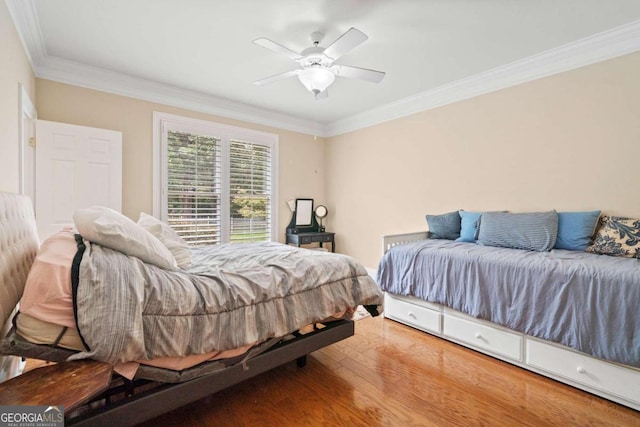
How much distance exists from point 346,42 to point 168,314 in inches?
80.4

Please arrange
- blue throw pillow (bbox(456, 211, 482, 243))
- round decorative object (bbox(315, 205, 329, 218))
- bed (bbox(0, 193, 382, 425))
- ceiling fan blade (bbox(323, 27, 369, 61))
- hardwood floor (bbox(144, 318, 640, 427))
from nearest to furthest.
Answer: bed (bbox(0, 193, 382, 425)) → hardwood floor (bbox(144, 318, 640, 427)) → ceiling fan blade (bbox(323, 27, 369, 61)) → blue throw pillow (bbox(456, 211, 482, 243)) → round decorative object (bbox(315, 205, 329, 218))

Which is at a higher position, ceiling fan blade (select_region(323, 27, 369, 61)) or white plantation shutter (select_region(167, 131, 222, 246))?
ceiling fan blade (select_region(323, 27, 369, 61))

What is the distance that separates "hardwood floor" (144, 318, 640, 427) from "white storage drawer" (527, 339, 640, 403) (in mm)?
88

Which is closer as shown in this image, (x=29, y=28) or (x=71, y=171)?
(x=29, y=28)

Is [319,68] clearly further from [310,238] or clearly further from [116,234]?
[310,238]

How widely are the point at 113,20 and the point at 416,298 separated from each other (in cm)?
350

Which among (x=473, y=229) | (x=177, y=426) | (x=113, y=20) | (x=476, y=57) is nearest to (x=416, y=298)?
(x=473, y=229)

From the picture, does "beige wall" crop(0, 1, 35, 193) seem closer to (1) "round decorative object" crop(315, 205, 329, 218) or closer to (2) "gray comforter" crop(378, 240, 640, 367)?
(2) "gray comforter" crop(378, 240, 640, 367)

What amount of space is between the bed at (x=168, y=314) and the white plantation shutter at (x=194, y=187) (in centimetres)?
185

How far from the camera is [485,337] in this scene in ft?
7.53

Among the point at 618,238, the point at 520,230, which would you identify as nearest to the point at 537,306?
the point at 520,230

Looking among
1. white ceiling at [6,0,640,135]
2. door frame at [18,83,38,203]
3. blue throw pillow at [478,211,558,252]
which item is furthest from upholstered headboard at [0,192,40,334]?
blue throw pillow at [478,211,558,252]

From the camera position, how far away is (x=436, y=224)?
338 cm

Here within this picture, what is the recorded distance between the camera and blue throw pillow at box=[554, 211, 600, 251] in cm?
242
